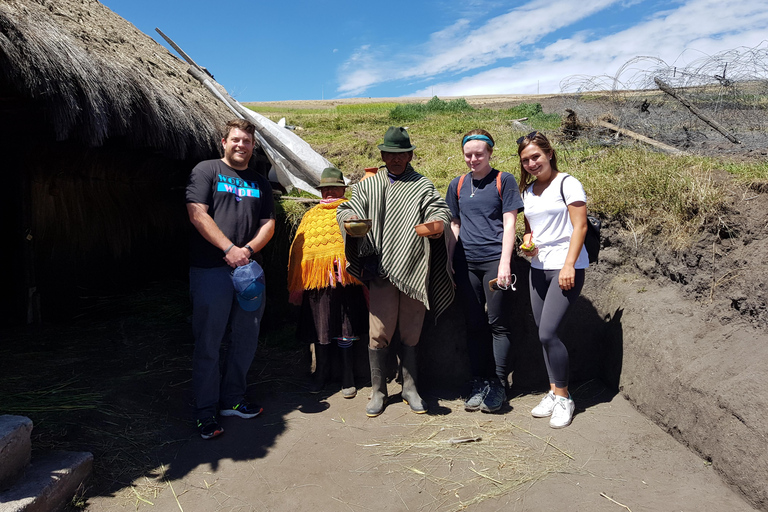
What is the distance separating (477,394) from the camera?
12.1 feet

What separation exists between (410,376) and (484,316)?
69 centimetres

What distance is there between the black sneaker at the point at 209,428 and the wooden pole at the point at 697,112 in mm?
6046

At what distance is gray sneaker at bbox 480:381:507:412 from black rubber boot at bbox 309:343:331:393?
1.31 meters

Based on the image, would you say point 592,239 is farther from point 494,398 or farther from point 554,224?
point 494,398

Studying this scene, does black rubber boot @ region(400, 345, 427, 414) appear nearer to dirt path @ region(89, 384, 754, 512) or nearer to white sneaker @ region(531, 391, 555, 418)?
dirt path @ region(89, 384, 754, 512)

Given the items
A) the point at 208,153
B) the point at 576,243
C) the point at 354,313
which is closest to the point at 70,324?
the point at 208,153

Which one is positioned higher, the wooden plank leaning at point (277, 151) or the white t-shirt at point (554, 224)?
the wooden plank leaning at point (277, 151)

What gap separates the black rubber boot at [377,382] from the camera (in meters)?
3.67

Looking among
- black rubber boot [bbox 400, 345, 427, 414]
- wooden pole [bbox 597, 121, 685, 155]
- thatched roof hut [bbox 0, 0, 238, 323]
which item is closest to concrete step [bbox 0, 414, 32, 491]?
thatched roof hut [bbox 0, 0, 238, 323]

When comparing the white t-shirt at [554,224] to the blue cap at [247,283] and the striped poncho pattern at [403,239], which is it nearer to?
the striped poncho pattern at [403,239]

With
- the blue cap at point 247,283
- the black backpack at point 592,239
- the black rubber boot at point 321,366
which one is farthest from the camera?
the black rubber boot at point 321,366

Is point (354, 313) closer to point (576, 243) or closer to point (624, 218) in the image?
point (576, 243)

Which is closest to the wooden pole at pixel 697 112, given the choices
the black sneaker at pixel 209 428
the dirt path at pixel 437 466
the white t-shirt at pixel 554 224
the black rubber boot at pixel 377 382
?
the white t-shirt at pixel 554 224

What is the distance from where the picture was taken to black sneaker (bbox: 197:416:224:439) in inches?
132
